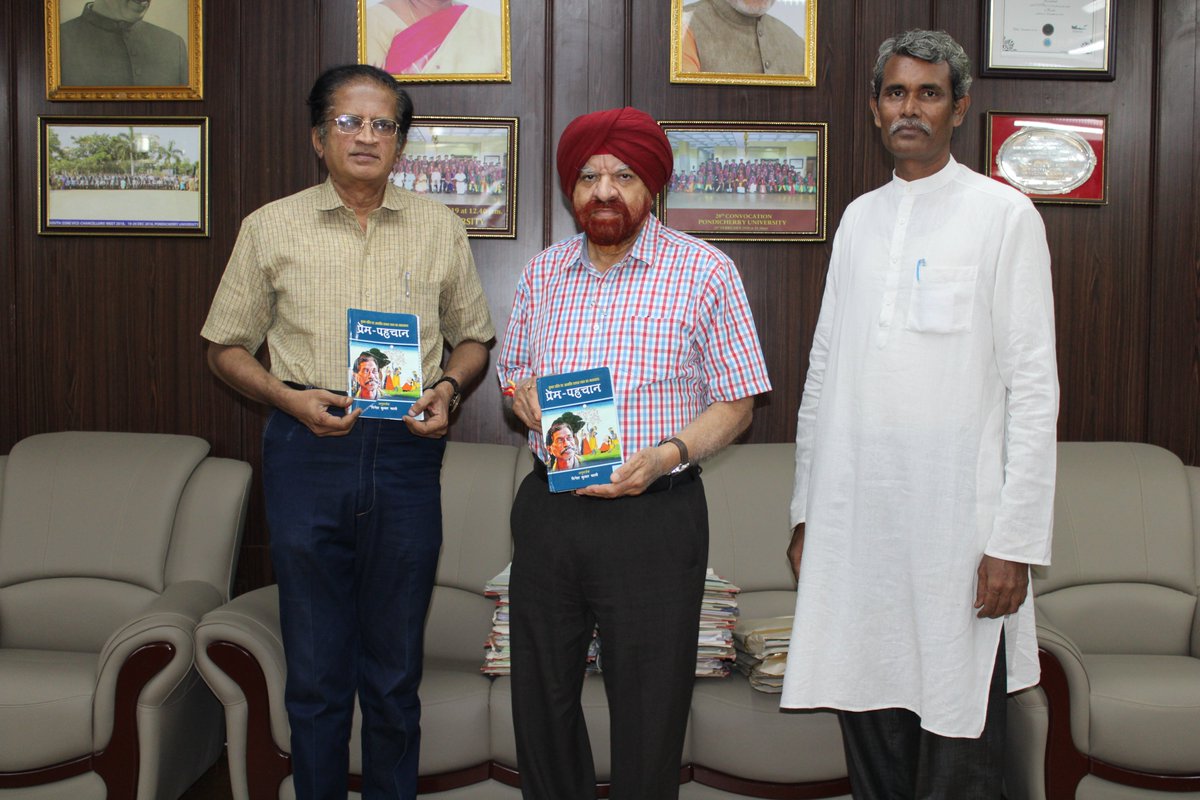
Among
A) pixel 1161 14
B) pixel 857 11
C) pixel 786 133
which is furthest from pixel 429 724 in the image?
pixel 1161 14

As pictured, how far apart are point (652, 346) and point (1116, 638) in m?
2.06

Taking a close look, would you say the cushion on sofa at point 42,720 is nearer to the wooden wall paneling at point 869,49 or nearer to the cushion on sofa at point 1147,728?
the cushion on sofa at point 1147,728

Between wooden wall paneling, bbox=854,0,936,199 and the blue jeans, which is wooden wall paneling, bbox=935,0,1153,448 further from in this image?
the blue jeans

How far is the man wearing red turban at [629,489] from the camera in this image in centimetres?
173

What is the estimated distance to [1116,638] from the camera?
2.86 metres

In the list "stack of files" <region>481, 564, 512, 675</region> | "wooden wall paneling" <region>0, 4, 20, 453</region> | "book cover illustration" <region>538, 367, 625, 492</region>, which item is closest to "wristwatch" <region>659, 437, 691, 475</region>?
"book cover illustration" <region>538, 367, 625, 492</region>

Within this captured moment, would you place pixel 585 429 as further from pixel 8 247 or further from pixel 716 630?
pixel 8 247

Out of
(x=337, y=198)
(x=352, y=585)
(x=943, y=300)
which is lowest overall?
(x=352, y=585)

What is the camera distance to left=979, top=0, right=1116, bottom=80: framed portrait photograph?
10.7 feet

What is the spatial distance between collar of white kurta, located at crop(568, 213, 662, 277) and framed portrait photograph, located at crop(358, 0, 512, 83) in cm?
161

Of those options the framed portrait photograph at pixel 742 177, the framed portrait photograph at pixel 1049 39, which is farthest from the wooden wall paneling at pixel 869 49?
the framed portrait photograph at pixel 1049 39

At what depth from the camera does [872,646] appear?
1.82 m

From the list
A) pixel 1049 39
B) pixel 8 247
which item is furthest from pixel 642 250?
pixel 8 247

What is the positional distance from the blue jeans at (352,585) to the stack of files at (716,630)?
0.80m
